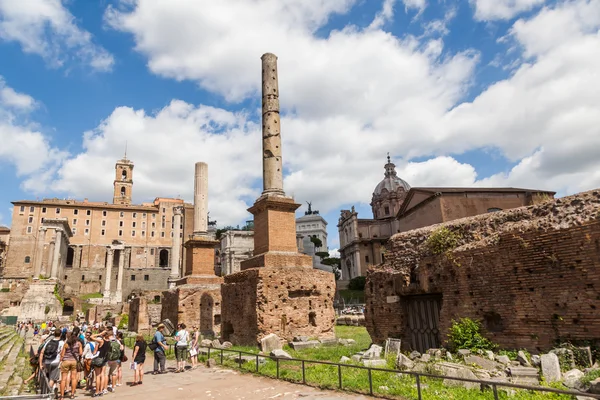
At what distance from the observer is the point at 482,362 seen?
290 inches

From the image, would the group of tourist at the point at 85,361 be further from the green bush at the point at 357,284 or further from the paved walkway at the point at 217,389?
the green bush at the point at 357,284

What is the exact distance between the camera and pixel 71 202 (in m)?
80.6

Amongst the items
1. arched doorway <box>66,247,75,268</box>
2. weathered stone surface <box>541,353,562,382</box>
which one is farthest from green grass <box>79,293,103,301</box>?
weathered stone surface <box>541,353,562,382</box>

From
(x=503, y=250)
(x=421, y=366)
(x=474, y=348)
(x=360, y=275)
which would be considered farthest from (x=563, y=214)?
(x=360, y=275)

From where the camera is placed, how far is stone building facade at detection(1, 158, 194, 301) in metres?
72.6

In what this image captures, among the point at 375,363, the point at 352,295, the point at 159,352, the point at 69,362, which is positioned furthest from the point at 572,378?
the point at 352,295

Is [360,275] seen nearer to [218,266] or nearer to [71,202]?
[218,266]

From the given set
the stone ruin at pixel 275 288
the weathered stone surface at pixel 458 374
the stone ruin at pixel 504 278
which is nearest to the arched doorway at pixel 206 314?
the stone ruin at pixel 275 288

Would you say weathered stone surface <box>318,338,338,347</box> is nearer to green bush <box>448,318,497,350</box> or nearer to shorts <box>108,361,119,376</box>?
green bush <box>448,318,497,350</box>

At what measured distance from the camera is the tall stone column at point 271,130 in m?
15.3

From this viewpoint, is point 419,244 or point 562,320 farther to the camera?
point 419,244

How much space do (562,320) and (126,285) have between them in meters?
77.6

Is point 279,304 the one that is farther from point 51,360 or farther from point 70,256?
point 70,256

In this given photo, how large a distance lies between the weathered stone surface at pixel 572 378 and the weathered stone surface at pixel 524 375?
412 millimetres
